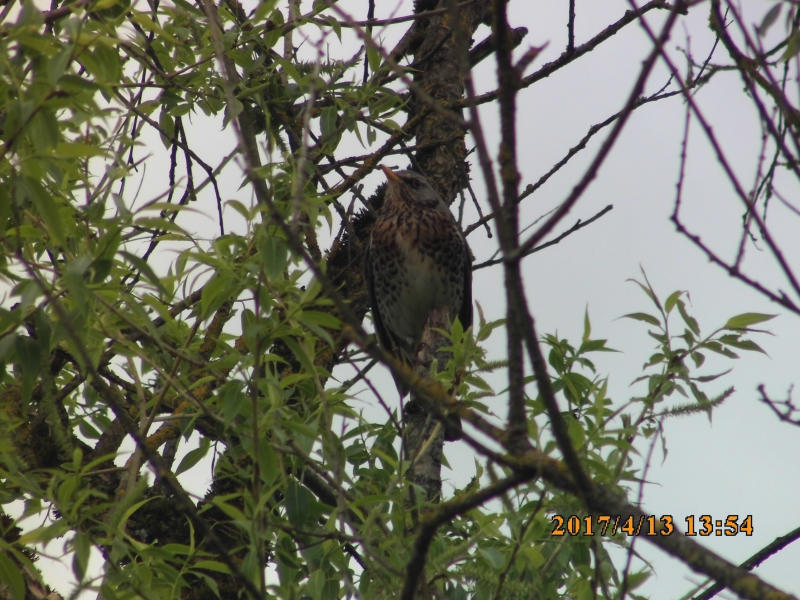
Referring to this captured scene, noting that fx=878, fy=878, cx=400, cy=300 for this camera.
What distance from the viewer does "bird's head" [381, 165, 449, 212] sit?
5172mm

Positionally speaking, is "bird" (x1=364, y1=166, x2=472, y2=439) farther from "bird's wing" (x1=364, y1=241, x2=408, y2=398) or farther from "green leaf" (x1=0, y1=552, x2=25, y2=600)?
"green leaf" (x1=0, y1=552, x2=25, y2=600)

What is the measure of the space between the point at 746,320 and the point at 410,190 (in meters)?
3.28

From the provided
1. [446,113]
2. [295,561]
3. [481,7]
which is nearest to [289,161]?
[295,561]

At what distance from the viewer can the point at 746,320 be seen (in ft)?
7.59

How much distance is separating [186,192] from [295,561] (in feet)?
7.16

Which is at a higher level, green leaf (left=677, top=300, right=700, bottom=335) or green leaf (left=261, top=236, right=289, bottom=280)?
green leaf (left=677, top=300, right=700, bottom=335)

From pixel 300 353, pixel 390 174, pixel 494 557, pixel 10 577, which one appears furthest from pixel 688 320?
pixel 390 174

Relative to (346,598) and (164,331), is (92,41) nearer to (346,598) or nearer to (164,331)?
(164,331)

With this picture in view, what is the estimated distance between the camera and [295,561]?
227cm

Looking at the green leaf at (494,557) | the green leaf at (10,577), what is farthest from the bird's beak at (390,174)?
the green leaf at (10,577)

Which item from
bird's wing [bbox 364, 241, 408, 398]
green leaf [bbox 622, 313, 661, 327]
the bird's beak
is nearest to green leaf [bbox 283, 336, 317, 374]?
green leaf [bbox 622, 313, 661, 327]

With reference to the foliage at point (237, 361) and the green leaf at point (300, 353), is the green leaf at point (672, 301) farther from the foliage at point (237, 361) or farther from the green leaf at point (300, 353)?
the green leaf at point (300, 353)

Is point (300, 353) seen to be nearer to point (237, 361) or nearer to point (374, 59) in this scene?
point (237, 361)

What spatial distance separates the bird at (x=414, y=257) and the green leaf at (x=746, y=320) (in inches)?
124
